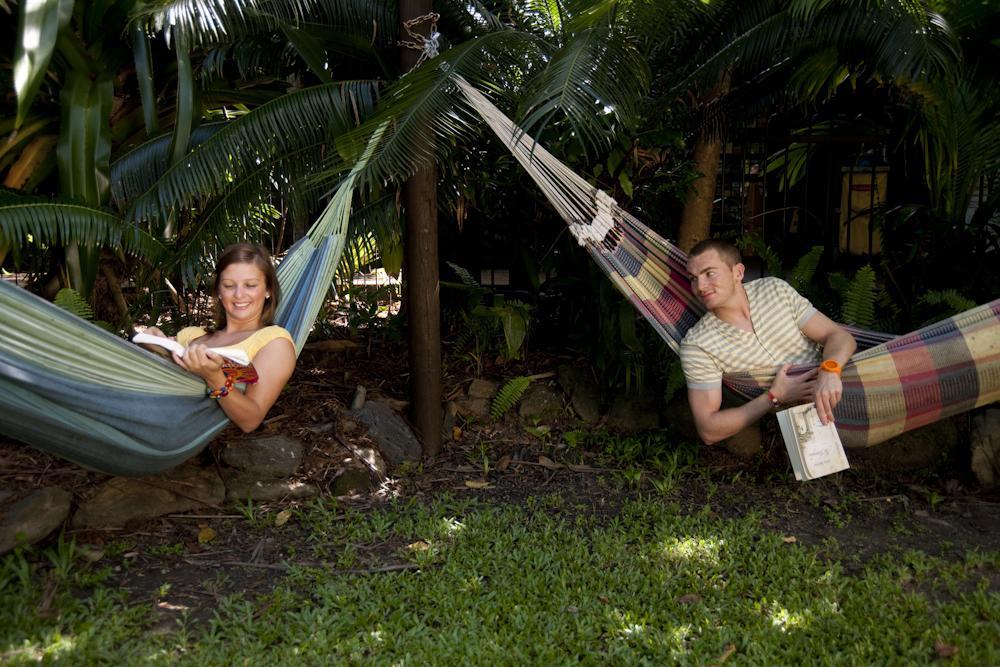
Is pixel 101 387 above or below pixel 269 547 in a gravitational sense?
above

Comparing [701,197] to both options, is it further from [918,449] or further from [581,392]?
[918,449]

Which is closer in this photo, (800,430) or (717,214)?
(800,430)

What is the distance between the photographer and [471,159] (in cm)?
408

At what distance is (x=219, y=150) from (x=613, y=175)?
1.58 m

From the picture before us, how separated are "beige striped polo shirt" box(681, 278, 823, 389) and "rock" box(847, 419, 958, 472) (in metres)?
0.72

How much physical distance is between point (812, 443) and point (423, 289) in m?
1.54

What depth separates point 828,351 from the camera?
2.83 meters

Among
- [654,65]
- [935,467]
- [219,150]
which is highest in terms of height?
[654,65]

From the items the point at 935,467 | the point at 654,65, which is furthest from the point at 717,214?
the point at 935,467

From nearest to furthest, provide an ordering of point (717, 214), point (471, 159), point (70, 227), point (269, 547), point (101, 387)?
1. point (101, 387)
2. point (269, 547)
3. point (70, 227)
4. point (471, 159)
5. point (717, 214)

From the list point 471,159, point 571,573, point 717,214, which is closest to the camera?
point 571,573

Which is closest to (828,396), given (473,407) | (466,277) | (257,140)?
(473,407)

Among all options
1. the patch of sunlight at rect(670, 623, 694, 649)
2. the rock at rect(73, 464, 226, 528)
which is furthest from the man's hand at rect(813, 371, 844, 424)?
the rock at rect(73, 464, 226, 528)

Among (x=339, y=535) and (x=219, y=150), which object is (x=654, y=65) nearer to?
(x=219, y=150)
